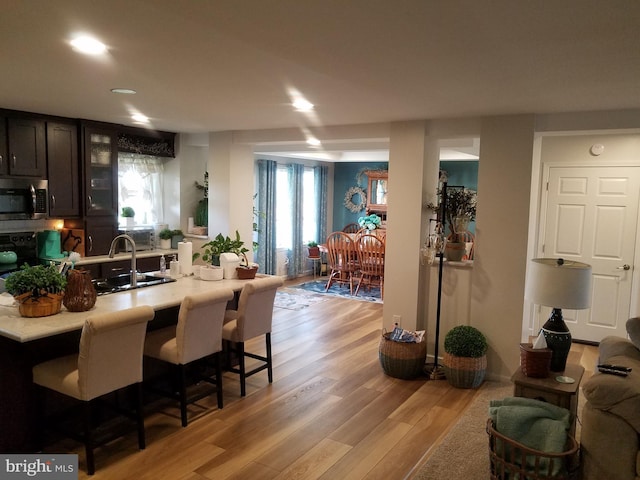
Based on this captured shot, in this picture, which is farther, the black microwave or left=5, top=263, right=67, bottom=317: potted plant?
the black microwave

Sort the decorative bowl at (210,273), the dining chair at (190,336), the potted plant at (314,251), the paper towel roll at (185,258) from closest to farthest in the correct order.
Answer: the dining chair at (190,336) → the decorative bowl at (210,273) → the paper towel roll at (185,258) → the potted plant at (314,251)

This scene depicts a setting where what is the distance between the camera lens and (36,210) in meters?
4.81

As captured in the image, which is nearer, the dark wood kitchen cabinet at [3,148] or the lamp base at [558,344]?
the lamp base at [558,344]

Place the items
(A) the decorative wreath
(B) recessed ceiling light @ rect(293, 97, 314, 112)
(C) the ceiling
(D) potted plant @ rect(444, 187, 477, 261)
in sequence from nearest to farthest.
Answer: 1. (C) the ceiling
2. (B) recessed ceiling light @ rect(293, 97, 314, 112)
3. (D) potted plant @ rect(444, 187, 477, 261)
4. (A) the decorative wreath

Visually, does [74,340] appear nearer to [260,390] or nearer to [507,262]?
[260,390]

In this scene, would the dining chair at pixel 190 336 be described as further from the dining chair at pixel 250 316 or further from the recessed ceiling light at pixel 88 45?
the recessed ceiling light at pixel 88 45

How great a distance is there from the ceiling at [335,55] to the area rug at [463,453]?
236cm

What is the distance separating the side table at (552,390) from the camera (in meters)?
2.76

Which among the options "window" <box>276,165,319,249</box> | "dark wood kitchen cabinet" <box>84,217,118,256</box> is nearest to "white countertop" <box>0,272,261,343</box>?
"dark wood kitchen cabinet" <box>84,217,118,256</box>

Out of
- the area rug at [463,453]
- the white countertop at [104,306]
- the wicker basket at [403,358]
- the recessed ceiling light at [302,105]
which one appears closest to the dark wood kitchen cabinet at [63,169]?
the white countertop at [104,306]

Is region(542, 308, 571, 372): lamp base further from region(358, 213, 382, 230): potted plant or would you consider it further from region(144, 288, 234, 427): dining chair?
region(358, 213, 382, 230): potted plant

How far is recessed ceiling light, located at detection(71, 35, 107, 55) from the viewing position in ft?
7.73

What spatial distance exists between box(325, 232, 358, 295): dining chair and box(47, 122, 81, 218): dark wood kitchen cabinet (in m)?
4.12

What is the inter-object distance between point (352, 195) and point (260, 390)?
6751 mm
